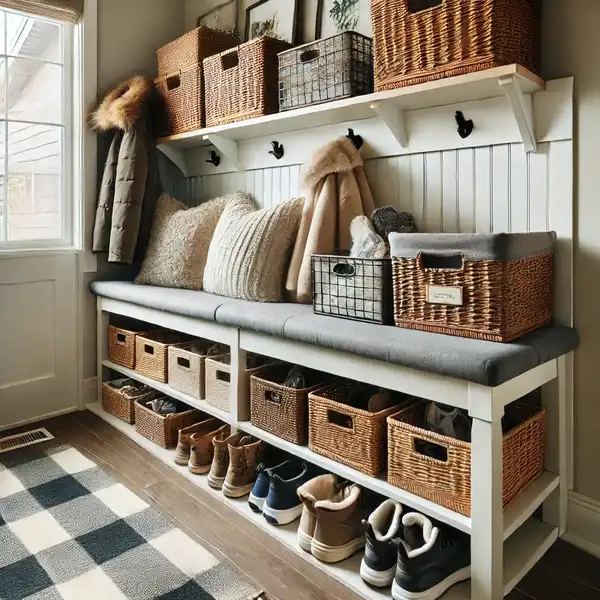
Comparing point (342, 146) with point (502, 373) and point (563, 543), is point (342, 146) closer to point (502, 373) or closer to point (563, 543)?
point (502, 373)

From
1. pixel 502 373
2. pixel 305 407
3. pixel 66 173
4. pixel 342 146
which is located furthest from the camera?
pixel 66 173

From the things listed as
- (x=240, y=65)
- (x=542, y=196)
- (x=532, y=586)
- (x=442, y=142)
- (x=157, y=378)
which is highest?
(x=240, y=65)

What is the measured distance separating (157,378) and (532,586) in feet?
5.31

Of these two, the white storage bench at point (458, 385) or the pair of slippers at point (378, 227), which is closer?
the white storage bench at point (458, 385)

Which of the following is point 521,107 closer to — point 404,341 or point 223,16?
point 404,341

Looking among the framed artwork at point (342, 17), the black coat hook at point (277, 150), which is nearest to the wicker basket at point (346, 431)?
the black coat hook at point (277, 150)

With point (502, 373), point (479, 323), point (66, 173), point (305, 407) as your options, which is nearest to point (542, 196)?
point (479, 323)

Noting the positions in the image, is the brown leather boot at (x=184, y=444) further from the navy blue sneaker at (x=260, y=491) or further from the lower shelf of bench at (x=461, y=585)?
the navy blue sneaker at (x=260, y=491)

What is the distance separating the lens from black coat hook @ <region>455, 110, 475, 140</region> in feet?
5.81

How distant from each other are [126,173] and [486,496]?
2078 mm

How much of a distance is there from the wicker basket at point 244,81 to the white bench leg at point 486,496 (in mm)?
1460

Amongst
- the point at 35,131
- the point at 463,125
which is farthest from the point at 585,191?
the point at 35,131

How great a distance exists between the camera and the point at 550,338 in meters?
1.50

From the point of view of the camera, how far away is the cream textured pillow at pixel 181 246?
2484 millimetres
